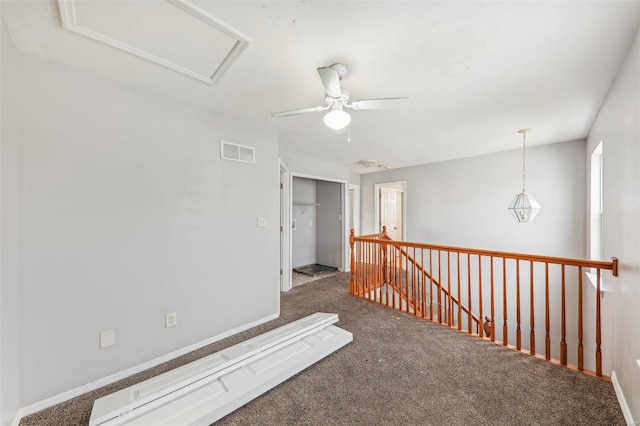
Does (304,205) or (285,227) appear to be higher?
(304,205)

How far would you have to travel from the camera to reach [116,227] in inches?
76.3

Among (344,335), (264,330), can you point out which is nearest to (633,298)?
(344,335)

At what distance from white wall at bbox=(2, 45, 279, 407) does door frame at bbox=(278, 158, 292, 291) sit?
120 centimetres

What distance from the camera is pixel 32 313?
162cm

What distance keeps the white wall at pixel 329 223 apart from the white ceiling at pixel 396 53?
276cm

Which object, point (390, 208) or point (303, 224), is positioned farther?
point (390, 208)

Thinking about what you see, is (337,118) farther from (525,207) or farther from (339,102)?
(525,207)

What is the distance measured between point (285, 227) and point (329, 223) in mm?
1754

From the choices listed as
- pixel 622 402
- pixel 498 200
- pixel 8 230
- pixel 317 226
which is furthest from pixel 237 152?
pixel 498 200

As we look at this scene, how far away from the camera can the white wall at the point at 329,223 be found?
5.39 meters

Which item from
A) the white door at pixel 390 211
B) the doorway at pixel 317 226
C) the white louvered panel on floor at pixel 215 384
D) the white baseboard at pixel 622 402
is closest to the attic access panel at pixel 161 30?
the white louvered panel on floor at pixel 215 384

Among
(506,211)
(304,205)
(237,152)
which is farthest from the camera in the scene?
A: (304,205)

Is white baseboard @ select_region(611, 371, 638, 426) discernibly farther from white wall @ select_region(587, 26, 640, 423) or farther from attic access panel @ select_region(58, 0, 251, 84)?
attic access panel @ select_region(58, 0, 251, 84)

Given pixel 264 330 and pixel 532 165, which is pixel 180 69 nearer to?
pixel 264 330
